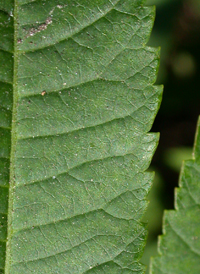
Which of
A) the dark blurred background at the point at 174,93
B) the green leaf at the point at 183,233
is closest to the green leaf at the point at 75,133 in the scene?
the green leaf at the point at 183,233

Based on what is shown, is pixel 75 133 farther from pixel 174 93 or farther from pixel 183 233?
pixel 174 93

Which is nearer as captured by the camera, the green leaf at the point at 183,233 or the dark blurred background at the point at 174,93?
the green leaf at the point at 183,233

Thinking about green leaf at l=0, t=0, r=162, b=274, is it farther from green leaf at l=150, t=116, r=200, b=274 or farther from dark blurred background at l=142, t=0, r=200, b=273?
dark blurred background at l=142, t=0, r=200, b=273

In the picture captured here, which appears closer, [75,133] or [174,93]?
[75,133]

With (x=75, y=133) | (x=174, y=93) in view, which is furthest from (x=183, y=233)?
(x=174, y=93)

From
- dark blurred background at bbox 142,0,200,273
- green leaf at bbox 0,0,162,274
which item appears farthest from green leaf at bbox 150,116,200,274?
dark blurred background at bbox 142,0,200,273

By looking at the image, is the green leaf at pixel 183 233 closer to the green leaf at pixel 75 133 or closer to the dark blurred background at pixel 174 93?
the green leaf at pixel 75 133
